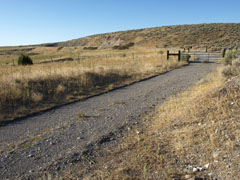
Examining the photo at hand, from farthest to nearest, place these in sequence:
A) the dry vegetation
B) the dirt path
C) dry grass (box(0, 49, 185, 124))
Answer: dry grass (box(0, 49, 185, 124)) → the dirt path → the dry vegetation

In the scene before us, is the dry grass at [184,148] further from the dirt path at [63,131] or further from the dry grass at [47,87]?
the dry grass at [47,87]

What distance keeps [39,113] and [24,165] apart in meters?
3.38

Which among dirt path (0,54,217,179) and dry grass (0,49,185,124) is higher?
dry grass (0,49,185,124)

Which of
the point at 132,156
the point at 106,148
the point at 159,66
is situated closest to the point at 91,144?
the point at 106,148

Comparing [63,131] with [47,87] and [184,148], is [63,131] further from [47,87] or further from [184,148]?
[47,87]

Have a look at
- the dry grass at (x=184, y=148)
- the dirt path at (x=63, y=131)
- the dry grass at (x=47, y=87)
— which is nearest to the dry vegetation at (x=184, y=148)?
the dry grass at (x=184, y=148)

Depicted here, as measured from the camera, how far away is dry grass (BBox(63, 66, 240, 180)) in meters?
3.30

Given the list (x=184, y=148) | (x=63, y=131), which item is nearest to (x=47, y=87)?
(x=63, y=131)

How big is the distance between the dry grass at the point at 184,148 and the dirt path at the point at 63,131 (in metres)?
0.64

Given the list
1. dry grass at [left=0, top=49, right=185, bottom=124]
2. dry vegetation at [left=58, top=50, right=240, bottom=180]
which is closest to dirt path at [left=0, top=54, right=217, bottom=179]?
dry vegetation at [left=58, top=50, right=240, bottom=180]

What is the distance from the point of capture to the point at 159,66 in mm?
19125

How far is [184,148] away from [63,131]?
121 inches

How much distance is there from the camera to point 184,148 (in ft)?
13.0

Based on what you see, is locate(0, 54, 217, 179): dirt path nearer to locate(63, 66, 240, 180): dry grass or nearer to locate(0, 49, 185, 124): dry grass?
locate(63, 66, 240, 180): dry grass
